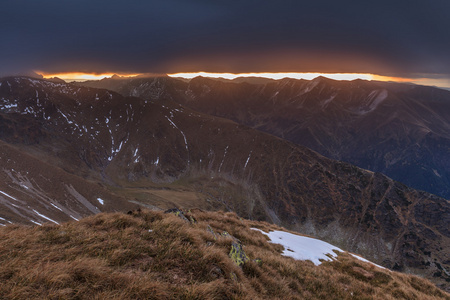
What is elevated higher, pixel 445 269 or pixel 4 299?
pixel 4 299

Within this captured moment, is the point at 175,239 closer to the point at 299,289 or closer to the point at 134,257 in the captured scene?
the point at 134,257

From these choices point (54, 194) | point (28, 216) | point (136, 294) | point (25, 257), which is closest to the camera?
point (136, 294)

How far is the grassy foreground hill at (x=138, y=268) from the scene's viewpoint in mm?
4672

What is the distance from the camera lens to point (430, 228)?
197 metres

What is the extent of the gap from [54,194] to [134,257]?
152 metres

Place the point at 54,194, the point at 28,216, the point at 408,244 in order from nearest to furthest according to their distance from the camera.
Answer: the point at 28,216 → the point at 54,194 → the point at 408,244

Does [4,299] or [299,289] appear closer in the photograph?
[4,299]

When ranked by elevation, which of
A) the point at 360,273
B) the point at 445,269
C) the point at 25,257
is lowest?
the point at 445,269

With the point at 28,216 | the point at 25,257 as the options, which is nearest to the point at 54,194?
the point at 28,216

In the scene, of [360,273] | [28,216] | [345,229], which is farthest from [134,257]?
[345,229]

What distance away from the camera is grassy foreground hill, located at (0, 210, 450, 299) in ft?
15.3

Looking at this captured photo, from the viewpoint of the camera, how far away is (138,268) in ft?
20.0

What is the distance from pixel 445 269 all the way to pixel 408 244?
23.4m

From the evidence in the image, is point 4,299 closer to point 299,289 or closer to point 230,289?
point 230,289
